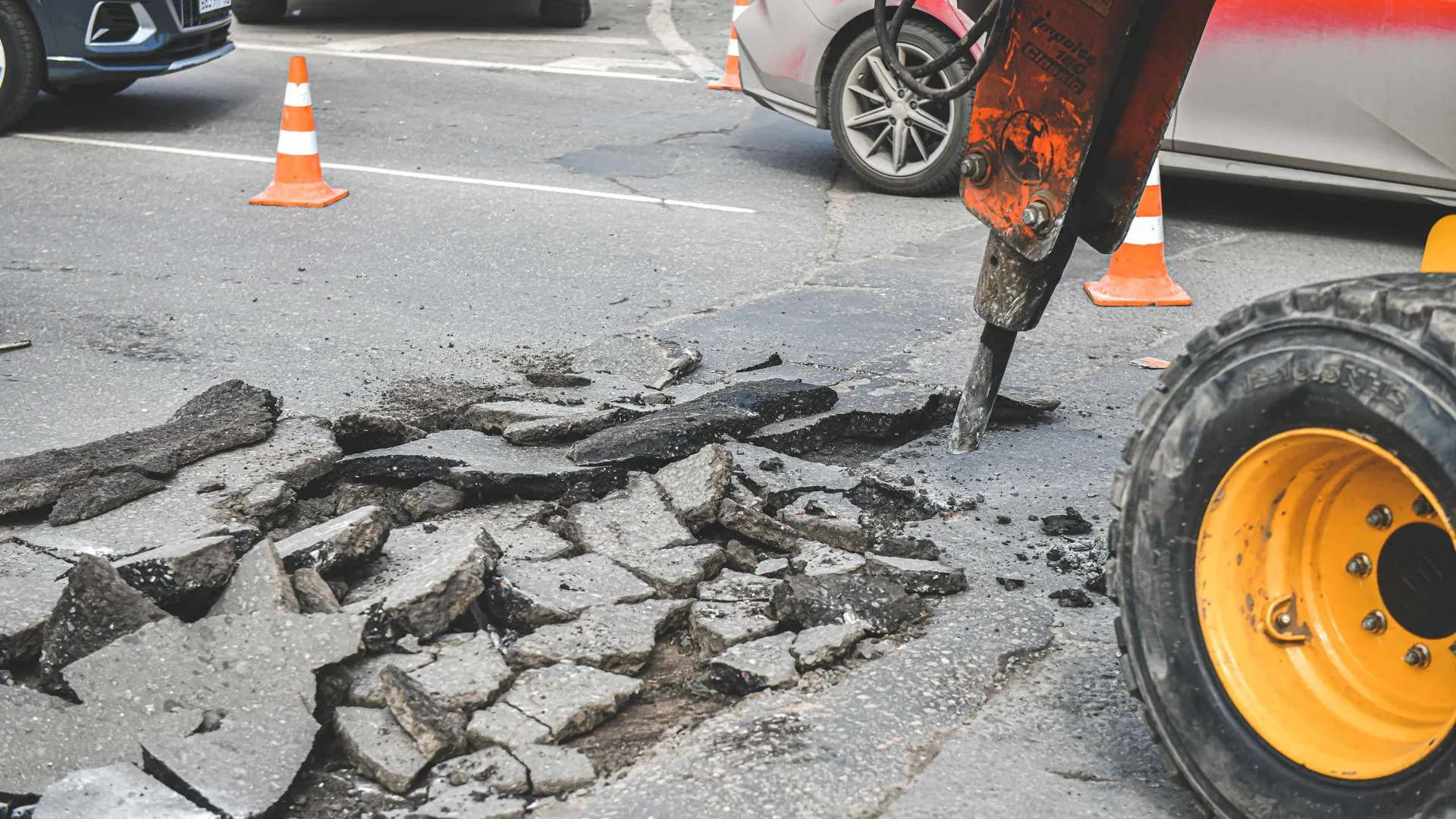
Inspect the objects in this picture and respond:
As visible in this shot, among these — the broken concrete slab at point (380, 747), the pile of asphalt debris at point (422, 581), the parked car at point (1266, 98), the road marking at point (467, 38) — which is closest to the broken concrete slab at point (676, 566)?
the pile of asphalt debris at point (422, 581)

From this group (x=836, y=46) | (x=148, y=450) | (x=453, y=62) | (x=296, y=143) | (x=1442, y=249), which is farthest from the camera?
(x=453, y=62)

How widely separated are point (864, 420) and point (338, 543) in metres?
1.92

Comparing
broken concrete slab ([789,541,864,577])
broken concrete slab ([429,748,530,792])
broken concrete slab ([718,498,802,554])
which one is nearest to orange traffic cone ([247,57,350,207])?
broken concrete slab ([718,498,802,554])

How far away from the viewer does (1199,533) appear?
2.52 metres

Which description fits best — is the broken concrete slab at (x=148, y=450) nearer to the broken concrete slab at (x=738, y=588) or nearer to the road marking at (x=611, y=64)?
the broken concrete slab at (x=738, y=588)

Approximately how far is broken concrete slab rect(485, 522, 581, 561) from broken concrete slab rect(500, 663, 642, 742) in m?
0.56

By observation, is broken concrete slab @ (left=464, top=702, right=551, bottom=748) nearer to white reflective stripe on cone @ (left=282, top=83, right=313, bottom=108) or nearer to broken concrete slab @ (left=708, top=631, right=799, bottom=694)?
broken concrete slab @ (left=708, top=631, right=799, bottom=694)

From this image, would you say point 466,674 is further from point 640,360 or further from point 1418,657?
point 640,360

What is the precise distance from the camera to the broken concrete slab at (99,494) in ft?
12.8

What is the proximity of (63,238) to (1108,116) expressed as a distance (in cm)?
562

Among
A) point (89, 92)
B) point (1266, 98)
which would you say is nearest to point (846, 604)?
point (1266, 98)

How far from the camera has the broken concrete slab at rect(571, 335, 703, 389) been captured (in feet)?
17.0

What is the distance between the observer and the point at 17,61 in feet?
29.8

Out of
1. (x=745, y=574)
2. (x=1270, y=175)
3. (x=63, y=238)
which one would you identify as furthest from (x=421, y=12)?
(x=745, y=574)
